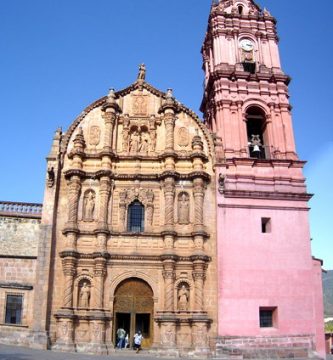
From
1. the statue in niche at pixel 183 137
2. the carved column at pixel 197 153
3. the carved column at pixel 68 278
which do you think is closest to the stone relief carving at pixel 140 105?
the statue in niche at pixel 183 137

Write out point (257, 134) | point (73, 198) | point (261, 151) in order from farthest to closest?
point (257, 134) → point (261, 151) → point (73, 198)

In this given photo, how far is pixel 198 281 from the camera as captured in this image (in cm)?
2161

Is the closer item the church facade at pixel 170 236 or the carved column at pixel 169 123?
the church facade at pixel 170 236

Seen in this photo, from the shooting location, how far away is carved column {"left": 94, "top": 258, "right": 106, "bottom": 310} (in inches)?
832

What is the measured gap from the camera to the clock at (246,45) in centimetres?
2778

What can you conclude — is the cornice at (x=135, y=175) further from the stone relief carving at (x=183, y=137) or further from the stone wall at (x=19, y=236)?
the stone wall at (x=19, y=236)

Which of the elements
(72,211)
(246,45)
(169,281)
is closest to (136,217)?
(72,211)

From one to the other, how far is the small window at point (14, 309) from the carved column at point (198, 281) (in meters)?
8.55

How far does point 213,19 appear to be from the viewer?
28.4 meters

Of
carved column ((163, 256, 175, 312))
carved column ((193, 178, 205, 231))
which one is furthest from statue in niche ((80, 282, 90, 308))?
carved column ((193, 178, 205, 231))

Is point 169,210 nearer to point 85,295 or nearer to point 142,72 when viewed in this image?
point 85,295

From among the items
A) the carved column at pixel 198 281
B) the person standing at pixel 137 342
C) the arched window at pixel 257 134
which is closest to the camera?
the person standing at pixel 137 342

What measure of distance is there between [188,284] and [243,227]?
4019mm

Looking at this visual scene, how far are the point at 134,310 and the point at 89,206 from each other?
5.79 meters
